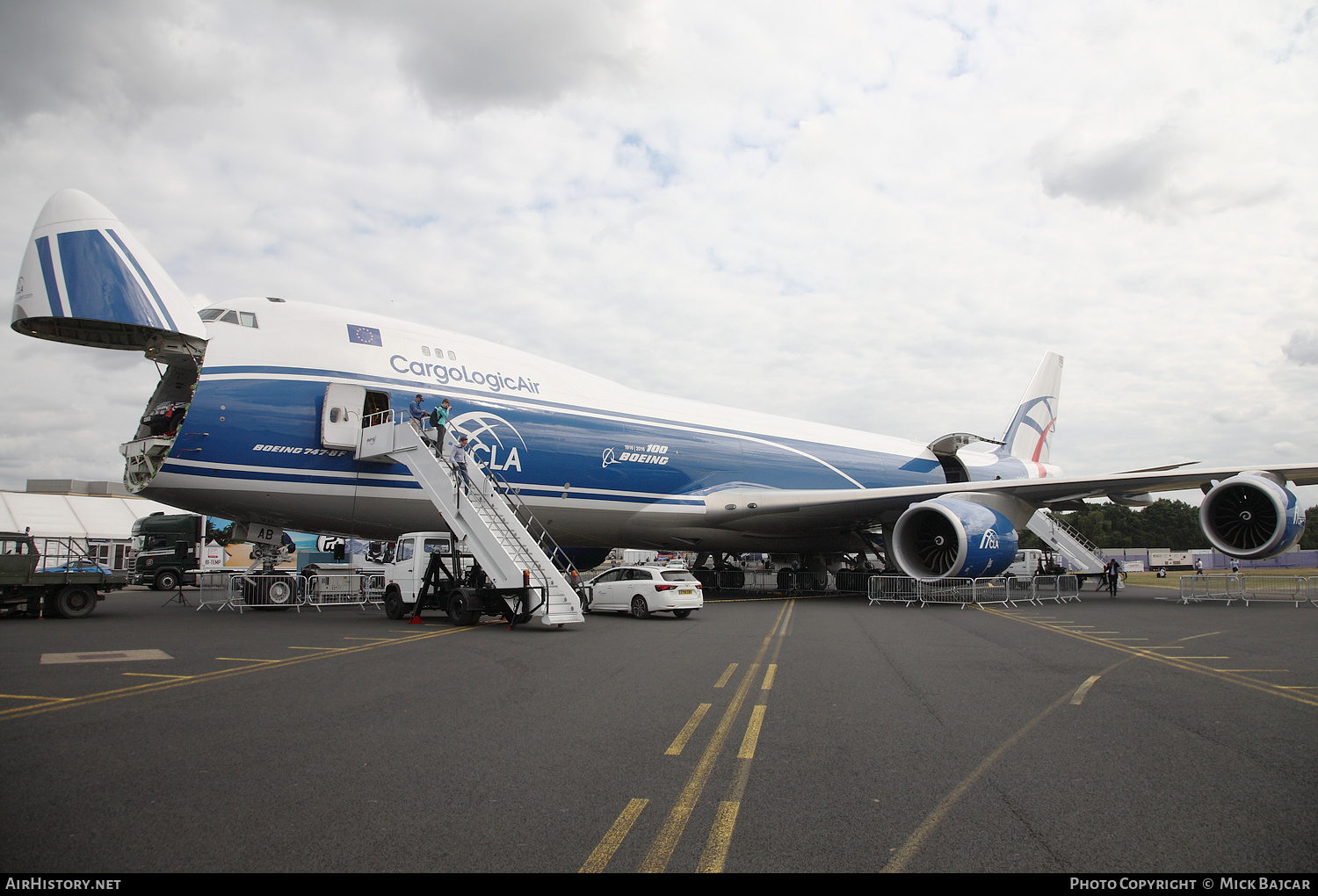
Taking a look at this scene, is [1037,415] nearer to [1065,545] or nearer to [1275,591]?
[1065,545]

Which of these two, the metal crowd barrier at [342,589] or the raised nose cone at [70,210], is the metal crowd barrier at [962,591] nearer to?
the metal crowd barrier at [342,589]

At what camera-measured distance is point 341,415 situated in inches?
583

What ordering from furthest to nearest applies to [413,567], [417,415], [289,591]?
[289,591], [413,567], [417,415]

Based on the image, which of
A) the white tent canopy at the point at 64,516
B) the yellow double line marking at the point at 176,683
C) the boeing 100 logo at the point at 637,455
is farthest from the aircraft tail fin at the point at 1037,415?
Result: the white tent canopy at the point at 64,516

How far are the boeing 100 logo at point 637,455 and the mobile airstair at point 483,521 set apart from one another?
Answer: 168 inches

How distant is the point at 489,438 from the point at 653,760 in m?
12.2

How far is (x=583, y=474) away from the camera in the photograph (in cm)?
1820

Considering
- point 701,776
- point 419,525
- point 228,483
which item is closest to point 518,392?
point 419,525

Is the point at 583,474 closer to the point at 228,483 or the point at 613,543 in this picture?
the point at 613,543

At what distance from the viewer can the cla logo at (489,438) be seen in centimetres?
1620

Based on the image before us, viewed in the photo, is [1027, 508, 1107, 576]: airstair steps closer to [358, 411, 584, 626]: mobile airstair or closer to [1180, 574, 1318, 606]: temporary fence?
[1180, 574, 1318, 606]: temporary fence

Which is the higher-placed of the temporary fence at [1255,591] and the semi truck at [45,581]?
the semi truck at [45,581]

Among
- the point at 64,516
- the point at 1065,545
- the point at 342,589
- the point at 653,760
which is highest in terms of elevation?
the point at 64,516

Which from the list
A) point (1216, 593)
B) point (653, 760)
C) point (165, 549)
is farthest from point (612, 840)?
point (165, 549)
